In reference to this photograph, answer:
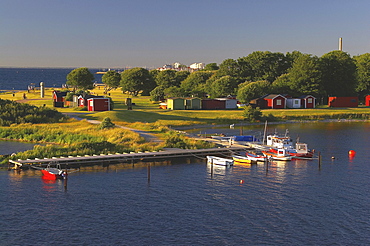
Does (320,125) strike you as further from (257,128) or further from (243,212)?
(243,212)

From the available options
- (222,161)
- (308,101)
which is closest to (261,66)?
(308,101)

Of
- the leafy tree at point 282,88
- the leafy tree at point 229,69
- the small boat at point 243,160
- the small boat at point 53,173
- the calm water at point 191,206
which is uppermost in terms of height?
the leafy tree at point 229,69

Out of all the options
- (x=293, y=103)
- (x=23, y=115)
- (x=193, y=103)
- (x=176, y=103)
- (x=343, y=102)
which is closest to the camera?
(x=23, y=115)

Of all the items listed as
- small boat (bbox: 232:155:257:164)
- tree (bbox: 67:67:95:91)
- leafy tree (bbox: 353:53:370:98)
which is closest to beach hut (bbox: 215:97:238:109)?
leafy tree (bbox: 353:53:370:98)

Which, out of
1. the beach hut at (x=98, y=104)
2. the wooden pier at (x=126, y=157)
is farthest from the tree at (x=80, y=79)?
the wooden pier at (x=126, y=157)

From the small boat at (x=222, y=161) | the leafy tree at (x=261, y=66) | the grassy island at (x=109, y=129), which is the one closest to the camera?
the small boat at (x=222, y=161)

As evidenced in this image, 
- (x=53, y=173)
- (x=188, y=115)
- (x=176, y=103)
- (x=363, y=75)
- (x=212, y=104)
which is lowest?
(x=53, y=173)

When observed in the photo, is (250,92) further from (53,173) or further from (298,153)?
(53,173)

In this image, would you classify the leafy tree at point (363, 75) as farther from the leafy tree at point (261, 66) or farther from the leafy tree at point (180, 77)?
the leafy tree at point (180, 77)
